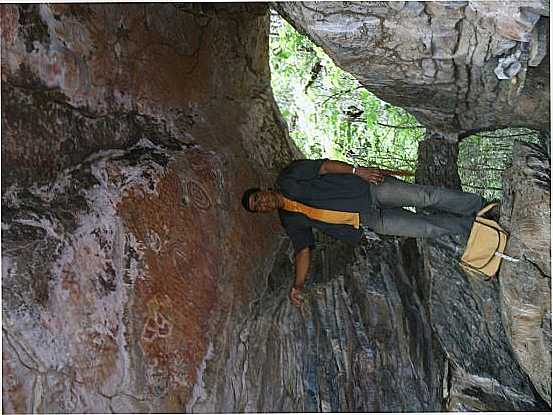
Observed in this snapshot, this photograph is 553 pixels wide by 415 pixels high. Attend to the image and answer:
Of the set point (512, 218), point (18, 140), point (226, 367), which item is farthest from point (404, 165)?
point (18, 140)

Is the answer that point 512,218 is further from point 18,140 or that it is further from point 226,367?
point 18,140

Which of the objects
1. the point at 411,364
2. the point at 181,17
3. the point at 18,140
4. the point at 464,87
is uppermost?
the point at 181,17

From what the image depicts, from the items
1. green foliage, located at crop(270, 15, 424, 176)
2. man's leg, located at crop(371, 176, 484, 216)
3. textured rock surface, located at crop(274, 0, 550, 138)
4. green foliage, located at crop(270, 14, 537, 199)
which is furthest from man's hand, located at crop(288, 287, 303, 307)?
green foliage, located at crop(270, 15, 424, 176)

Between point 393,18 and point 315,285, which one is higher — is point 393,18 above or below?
above

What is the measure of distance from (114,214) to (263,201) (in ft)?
2.15

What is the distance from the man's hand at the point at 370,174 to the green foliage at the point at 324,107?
1.73 metres

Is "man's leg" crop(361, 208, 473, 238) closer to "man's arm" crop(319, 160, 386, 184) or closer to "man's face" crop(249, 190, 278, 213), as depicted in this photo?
"man's arm" crop(319, 160, 386, 184)

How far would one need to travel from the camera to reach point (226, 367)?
281cm

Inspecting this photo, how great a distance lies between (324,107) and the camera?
521 cm

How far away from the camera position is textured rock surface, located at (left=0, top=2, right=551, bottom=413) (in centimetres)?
243

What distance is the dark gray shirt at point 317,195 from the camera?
2.89 meters

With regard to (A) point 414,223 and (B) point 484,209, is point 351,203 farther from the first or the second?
(B) point 484,209

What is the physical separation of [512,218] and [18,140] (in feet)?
6.76

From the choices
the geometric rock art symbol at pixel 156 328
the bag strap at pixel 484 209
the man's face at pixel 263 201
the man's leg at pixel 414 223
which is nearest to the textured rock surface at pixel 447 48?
the bag strap at pixel 484 209
